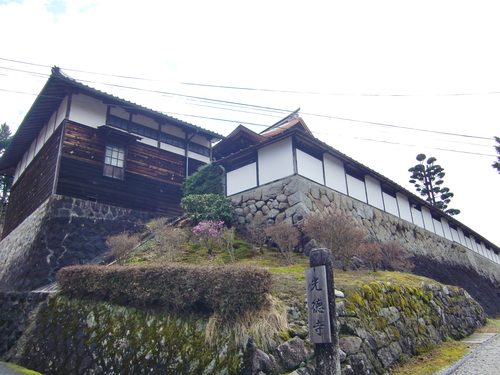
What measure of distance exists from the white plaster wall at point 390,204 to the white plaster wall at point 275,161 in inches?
301

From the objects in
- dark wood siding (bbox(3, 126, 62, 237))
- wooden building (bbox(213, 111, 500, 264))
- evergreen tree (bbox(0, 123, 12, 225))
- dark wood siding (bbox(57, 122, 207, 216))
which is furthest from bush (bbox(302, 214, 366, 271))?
evergreen tree (bbox(0, 123, 12, 225))

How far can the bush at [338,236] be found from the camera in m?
10.5

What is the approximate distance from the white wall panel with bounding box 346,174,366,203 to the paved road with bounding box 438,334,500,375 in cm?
879

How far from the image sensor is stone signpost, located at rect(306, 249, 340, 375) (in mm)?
5160

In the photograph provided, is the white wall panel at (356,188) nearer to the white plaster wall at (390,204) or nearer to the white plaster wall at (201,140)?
the white plaster wall at (390,204)

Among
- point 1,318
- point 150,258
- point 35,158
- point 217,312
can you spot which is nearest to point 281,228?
point 150,258

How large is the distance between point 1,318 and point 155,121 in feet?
37.5

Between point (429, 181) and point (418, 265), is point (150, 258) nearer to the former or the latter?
point (418, 265)

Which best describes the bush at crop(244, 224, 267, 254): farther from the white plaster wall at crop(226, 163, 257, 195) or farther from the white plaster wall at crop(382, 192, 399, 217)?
the white plaster wall at crop(382, 192, 399, 217)

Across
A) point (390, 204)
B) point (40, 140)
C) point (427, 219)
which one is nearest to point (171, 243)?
point (40, 140)

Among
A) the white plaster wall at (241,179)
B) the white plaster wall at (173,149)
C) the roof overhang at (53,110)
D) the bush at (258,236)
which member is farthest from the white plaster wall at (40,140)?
the bush at (258,236)

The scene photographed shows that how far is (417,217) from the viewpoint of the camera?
72.9 ft

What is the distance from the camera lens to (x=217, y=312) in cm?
622

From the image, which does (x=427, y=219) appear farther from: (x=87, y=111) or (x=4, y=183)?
(x=4, y=183)
